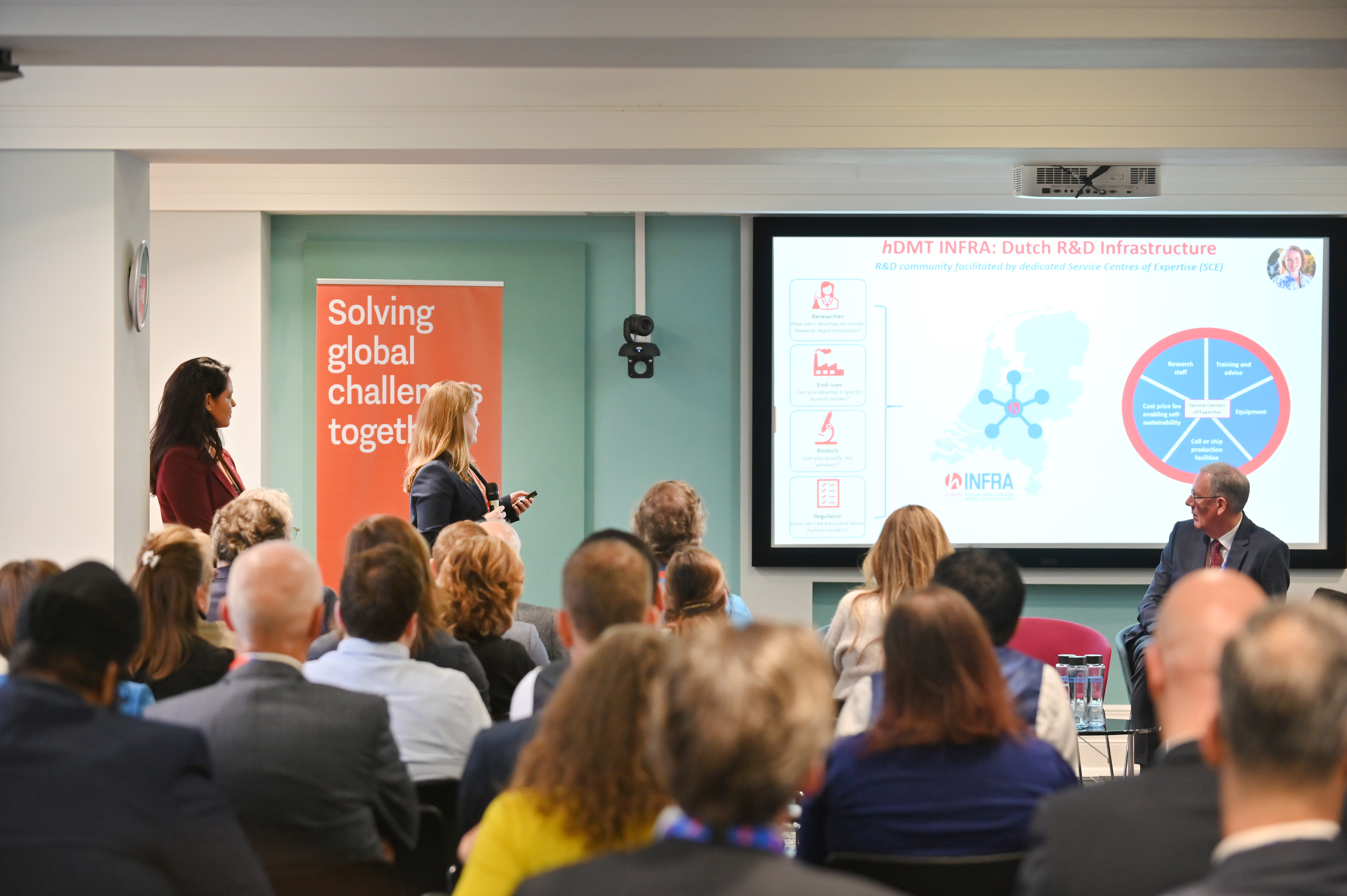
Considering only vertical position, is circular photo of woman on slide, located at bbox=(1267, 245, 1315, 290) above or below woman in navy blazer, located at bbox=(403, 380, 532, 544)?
above

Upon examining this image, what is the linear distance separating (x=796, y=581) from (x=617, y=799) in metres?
4.57

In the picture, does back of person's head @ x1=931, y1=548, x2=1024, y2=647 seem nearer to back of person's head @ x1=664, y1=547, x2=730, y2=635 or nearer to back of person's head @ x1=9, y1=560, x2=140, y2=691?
A: back of person's head @ x1=664, y1=547, x2=730, y2=635

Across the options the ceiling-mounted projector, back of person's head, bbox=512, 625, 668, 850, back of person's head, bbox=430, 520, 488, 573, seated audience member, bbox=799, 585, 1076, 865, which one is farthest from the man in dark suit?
back of person's head, bbox=512, 625, 668, 850

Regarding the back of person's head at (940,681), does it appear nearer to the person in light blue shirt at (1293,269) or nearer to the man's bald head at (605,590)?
the man's bald head at (605,590)

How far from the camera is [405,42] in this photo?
3.40m

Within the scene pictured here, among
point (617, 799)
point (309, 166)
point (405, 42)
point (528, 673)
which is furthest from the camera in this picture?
point (309, 166)

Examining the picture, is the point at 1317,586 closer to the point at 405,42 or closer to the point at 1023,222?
the point at 1023,222

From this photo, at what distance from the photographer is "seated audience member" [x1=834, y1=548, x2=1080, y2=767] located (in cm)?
222

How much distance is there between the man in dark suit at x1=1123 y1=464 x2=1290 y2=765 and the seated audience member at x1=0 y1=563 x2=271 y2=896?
150 inches

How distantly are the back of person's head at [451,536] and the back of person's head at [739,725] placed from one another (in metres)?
2.02

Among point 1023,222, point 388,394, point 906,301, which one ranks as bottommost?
point 388,394

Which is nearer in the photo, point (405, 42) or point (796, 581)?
point (405, 42)

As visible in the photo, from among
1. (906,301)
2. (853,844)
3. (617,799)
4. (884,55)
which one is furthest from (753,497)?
(617,799)

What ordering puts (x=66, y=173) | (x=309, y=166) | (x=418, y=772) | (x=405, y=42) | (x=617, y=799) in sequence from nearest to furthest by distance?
(x=617, y=799) → (x=418, y=772) → (x=405, y=42) → (x=66, y=173) → (x=309, y=166)
